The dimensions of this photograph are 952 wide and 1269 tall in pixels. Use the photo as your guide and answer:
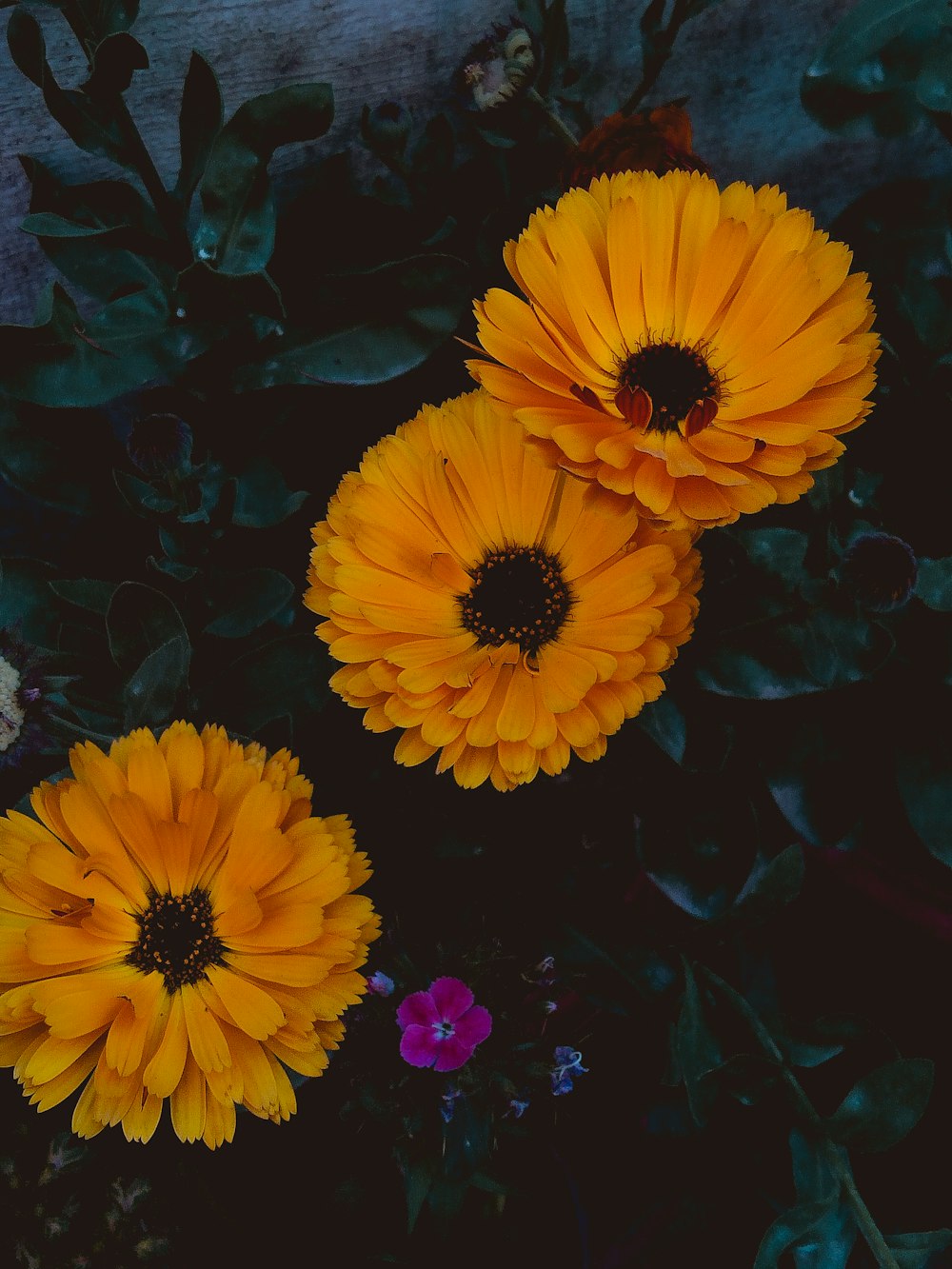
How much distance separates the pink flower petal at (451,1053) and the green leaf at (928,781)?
0.41m

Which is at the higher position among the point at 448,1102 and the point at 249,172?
the point at 249,172

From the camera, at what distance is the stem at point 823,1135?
2.38ft

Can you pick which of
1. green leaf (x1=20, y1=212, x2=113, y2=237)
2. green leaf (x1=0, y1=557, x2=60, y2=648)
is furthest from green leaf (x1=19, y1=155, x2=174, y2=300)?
green leaf (x1=0, y1=557, x2=60, y2=648)

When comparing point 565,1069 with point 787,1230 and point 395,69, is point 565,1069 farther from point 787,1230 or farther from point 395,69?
point 395,69

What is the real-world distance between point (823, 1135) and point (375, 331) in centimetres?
69

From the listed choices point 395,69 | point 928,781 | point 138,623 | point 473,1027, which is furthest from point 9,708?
point 928,781

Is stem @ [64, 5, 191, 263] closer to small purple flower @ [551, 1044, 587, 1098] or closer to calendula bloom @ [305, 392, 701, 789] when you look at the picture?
calendula bloom @ [305, 392, 701, 789]

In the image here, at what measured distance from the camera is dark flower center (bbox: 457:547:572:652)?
0.73 metres

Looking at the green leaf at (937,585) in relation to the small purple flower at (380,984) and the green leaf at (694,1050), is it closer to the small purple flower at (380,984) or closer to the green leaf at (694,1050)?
the green leaf at (694,1050)

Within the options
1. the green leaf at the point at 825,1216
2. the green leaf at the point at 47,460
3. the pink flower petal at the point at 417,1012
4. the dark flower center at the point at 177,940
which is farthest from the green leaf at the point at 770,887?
the green leaf at the point at 47,460

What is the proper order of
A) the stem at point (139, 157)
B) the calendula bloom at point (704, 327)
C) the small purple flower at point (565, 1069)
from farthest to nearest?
the small purple flower at point (565, 1069) < the stem at point (139, 157) < the calendula bloom at point (704, 327)

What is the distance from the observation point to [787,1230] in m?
0.71

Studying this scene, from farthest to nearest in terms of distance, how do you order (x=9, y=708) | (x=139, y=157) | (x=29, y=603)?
(x=29, y=603), (x=139, y=157), (x=9, y=708)

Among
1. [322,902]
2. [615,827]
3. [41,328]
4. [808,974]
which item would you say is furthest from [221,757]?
[808,974]
